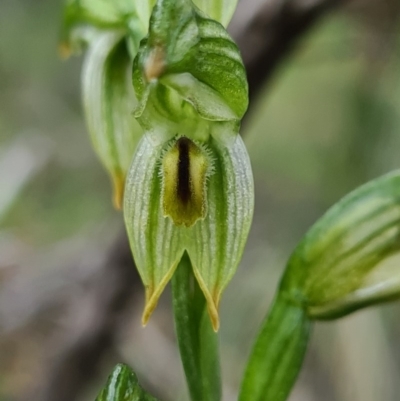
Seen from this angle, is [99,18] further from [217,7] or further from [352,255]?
[352,255]

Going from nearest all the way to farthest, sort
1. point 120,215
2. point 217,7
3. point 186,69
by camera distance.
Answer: point 186,69, point 217,7, point 120,215

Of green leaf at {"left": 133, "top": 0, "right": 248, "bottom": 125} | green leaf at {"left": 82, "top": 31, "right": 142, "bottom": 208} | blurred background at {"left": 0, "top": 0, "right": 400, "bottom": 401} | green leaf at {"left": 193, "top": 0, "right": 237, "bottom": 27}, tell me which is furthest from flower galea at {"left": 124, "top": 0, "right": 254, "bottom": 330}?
blurred background at {"left": 0, "top": 0, "right": 400, "bottom": 401}

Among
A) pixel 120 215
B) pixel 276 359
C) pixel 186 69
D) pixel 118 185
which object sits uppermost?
pixel 186 69

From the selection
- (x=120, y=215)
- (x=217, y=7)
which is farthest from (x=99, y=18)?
(x=120, y=215)

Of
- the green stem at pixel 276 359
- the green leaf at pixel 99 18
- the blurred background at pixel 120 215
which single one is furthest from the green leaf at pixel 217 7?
the blurred background at pixel 120 215

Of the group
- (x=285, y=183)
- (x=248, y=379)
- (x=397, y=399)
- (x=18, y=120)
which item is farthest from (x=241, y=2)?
(x=18, y=120)

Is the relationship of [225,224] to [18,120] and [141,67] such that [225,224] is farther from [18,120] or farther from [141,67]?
[18,120]

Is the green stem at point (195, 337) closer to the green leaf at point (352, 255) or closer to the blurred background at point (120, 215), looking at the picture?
the green leaf at point (352, 255)

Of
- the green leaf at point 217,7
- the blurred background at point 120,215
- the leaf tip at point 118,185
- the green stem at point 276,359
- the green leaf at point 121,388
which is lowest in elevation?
the blurred background at point 120,215
